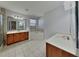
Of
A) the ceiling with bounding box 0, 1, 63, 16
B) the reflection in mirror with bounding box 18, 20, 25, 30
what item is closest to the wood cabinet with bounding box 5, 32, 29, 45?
the reflection in mirror with bounding box 18, 20, 25, 30

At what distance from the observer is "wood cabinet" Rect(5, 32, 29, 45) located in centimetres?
570

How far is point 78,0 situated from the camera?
1.15 m

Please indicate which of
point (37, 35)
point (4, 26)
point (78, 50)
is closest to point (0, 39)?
point (4, 26)

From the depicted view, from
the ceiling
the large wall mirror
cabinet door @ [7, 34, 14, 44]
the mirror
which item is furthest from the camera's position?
the mirror

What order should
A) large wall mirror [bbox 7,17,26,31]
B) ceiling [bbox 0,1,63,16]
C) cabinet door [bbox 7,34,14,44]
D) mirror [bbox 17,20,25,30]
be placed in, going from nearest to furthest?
ceiling [bbox 0,1,63,16], cabinet door [bbox 7,34,14,44], large wall mirror [bbox 7,17,26,31], mirror [bbox 17,20,25,30]

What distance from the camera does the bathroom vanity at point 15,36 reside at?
223 inches

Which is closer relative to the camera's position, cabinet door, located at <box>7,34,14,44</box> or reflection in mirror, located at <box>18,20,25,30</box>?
cabinet door, located at <box>7,34,14,44</box>

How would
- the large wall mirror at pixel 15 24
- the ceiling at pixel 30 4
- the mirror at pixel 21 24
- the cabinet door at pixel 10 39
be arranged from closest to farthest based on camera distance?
1. the ceiling at pixel 30 4
2. the cabinet door at pixel 10 39
3. the large wall mirror at pixel 15 24
4. the mirror at pixel 21 24

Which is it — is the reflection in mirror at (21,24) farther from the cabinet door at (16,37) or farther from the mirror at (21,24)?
the cabinet door at (16,37)

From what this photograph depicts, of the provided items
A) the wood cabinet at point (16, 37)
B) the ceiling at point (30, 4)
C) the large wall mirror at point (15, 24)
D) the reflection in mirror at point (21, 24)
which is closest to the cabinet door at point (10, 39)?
the wood cabinet at point (16, 37)

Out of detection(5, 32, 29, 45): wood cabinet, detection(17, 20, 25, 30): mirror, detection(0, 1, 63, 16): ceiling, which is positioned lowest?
detection(5, 32, 29, 45): wood cabinet

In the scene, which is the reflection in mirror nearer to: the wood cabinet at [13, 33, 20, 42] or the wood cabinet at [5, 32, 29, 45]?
the wood cabinet at [5, 32, 29, 45]

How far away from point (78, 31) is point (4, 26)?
481 cm

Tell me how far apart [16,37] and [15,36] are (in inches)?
6.3
